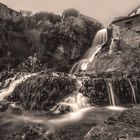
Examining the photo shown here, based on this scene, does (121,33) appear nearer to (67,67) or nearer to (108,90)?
(67,67)

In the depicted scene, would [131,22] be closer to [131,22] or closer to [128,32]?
[131,22]

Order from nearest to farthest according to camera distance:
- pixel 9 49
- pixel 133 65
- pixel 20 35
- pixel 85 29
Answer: pixel 133 65 → pixel 9 49 → pixel 20 35 → pixel 85 29

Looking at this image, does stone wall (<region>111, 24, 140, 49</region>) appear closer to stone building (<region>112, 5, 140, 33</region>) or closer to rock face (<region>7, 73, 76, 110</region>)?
stone building (<region>112, 5, 140, 33</region>)

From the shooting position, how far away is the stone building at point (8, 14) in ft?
138

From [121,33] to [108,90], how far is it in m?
18.5

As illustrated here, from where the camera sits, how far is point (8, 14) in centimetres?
4306

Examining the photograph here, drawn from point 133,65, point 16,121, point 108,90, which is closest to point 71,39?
point 133,65

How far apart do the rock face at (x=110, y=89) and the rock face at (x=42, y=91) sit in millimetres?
1489

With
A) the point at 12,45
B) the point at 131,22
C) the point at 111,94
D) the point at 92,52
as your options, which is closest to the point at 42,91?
the point at 111,94

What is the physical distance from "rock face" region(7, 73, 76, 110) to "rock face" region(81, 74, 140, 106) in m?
1.49

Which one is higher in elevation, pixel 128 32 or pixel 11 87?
pixel 128 32

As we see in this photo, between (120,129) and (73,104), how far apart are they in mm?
10664

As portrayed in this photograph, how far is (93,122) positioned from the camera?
16.0 m

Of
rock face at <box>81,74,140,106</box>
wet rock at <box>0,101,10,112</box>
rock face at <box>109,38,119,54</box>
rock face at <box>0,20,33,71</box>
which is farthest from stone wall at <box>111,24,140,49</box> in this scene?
wet rock at <box>0,101,10,112</box>
